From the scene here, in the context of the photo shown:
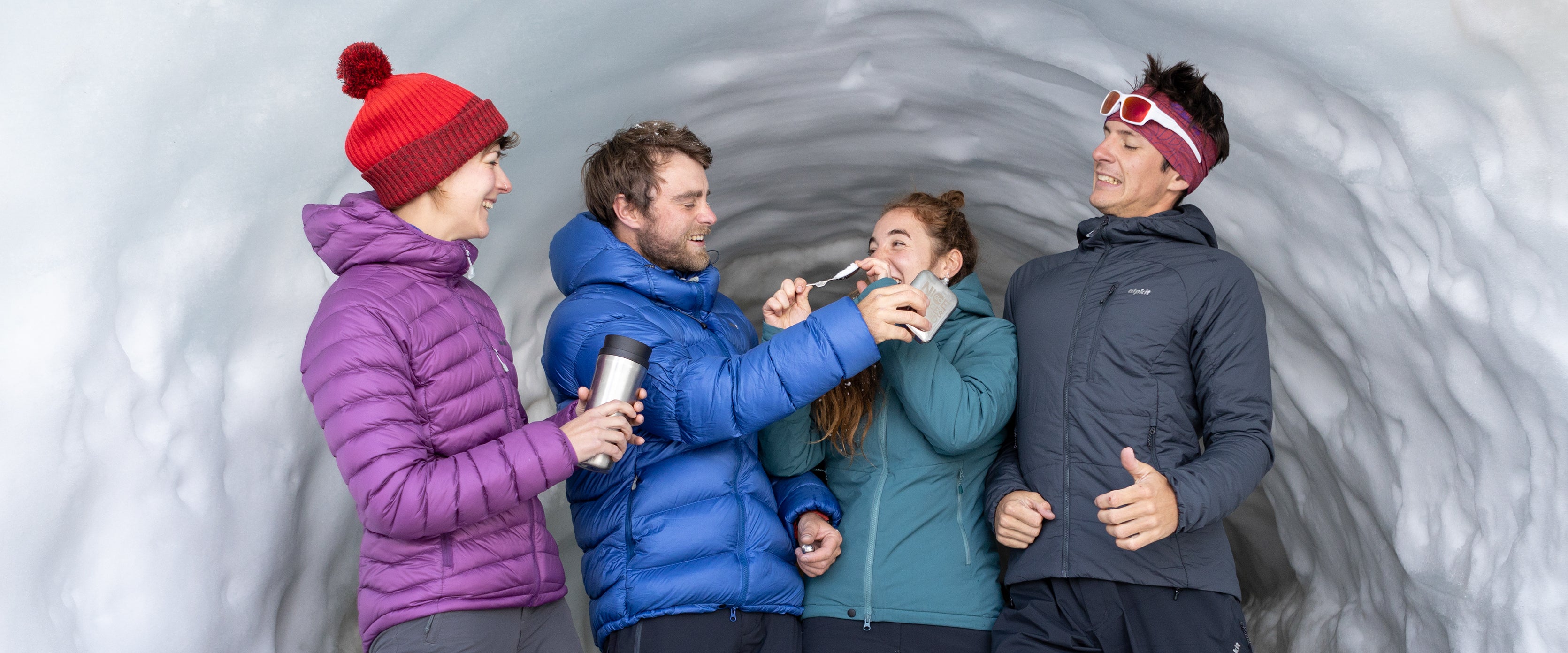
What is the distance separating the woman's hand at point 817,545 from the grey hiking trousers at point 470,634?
0.74 metres

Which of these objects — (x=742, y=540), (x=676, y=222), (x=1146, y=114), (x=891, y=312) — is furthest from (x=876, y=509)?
(x=1146, y=114)

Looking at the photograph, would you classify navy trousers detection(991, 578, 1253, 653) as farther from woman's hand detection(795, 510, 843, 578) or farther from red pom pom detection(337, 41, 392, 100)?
red pom pom detection(337, 41, 392, 100)

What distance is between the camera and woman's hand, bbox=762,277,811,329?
112 inches

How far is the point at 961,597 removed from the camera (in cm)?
289

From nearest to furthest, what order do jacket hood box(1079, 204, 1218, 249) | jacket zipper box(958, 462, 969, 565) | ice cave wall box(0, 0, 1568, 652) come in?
ice cave wall box(0, 0, 1568, 652)
jacket hood box(1079, 204, 1218, 249)
jacket zipper box(958, 462, 969, 565)

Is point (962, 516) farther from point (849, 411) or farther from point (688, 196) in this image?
point (688, 196)

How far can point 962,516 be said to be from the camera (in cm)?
299

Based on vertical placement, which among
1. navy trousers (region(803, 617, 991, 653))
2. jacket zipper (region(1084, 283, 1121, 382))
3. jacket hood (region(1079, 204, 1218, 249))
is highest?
Result: jacket hood (region(1079, 204, 1218, 249))

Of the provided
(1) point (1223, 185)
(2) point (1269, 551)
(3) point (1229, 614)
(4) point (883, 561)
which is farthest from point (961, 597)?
(2) point (1269, 551)

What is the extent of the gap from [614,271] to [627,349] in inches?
19.0

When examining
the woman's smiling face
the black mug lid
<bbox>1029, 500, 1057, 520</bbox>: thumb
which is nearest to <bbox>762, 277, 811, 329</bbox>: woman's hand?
the woman's smiling face

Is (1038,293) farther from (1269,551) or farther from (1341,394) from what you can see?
(1269,551)

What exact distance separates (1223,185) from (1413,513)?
43.0 inches

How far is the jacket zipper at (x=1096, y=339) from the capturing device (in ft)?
8.79
